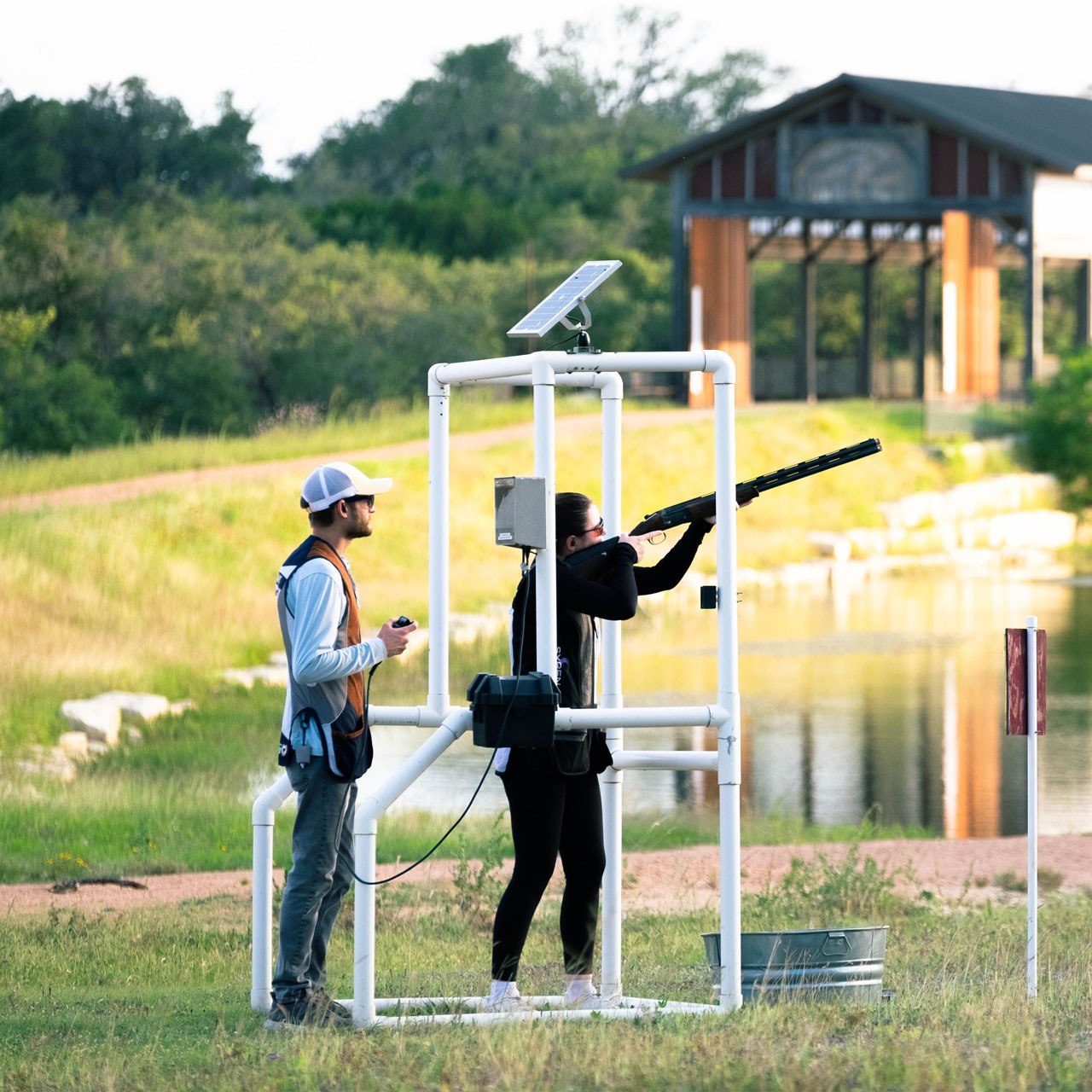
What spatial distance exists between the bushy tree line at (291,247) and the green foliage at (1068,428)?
43.5 ft

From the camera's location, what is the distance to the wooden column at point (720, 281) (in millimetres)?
38562

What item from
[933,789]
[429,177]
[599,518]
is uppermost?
[429,177]

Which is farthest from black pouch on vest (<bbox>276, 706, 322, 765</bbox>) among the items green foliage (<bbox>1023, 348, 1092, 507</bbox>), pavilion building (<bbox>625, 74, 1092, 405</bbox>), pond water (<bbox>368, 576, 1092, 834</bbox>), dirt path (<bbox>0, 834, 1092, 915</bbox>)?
green foliage (<bbox>1023, 348, 1092, 507</bbox>)

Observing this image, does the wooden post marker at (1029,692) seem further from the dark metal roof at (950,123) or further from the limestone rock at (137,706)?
the dark metal roof at (950,123)

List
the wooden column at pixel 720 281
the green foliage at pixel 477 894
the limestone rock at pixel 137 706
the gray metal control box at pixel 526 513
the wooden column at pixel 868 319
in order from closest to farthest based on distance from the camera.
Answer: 1. the gray metal control box at pixel 526 513
2. the green foliage at pixel 477 894
3. the limestone rock at pixel 137 706
4. the wooden column at pixel 720 281
5. the wooden column at pixel 868 319

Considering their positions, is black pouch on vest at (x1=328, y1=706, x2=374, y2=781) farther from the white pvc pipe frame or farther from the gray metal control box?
the gray metal control box

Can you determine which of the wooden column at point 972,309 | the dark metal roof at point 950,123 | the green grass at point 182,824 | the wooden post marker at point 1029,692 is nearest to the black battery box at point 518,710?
the wooden post marker at point 1029,692

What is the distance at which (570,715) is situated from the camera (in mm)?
6316

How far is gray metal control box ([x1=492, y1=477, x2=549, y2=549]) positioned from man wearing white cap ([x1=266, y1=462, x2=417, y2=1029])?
0.41 meters

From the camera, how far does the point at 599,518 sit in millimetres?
6867

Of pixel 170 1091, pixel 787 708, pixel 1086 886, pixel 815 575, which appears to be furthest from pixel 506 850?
pixel 815 575

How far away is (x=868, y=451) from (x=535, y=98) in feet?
265

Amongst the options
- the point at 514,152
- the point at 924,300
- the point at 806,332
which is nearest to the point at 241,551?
the point at 806,332

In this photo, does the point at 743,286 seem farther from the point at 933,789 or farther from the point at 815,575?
the point at 933,789
